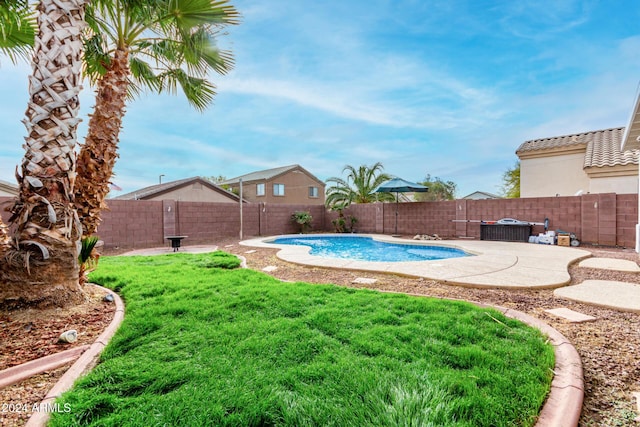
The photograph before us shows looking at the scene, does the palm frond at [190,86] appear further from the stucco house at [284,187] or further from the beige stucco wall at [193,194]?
the stucco house at [284,187]

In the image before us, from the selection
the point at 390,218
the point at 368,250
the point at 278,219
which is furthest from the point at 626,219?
the point at 278,219

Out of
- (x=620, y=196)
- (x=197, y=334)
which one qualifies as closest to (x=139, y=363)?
(x=197, y=334)

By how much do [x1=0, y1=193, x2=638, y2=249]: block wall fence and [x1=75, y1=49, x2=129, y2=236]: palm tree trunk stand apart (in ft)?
22.9

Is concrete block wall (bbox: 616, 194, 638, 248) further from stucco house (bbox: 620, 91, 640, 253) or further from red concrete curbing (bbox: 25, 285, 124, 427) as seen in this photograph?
red concrete curbing (bbox: 25, 285, 124, 427)

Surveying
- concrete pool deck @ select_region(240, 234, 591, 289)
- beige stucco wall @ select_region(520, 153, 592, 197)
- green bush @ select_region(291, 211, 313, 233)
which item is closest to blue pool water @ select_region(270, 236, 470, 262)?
green bush @ select_region(291, 211, 313, 233)

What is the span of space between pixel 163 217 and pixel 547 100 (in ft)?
54.2

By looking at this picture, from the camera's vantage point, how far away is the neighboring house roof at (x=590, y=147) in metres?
11.0

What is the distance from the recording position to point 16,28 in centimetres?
430

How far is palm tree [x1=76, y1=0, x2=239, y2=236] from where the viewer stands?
12.1 ft

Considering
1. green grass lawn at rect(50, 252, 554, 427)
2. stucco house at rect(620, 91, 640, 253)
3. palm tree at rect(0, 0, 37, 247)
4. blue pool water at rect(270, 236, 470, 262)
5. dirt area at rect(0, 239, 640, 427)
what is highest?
palm tree at rect(0, 0, 37, 247)

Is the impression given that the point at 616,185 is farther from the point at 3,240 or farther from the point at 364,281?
the point at 3,240

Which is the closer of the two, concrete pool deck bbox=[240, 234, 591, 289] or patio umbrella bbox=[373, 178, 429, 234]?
concrete pool deck bbox=[240, 234, 591, 289]

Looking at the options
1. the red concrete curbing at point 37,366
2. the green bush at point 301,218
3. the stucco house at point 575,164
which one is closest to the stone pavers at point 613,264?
the stucco house at point 575,164

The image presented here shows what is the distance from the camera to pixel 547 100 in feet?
40.5
